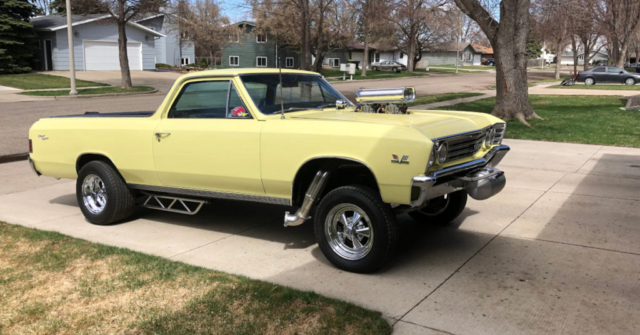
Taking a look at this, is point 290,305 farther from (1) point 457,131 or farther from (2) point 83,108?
(2) point 83,108

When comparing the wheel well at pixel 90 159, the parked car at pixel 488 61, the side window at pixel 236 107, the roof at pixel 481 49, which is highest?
the roof at pixel 481 49

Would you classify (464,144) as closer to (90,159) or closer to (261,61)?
(90,159)

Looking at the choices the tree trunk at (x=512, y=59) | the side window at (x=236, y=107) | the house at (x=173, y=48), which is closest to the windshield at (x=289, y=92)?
the side window at (x=236, y=107)

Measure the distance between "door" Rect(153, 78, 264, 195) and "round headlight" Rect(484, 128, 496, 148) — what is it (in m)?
2.28

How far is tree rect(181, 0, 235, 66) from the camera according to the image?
55.3 m

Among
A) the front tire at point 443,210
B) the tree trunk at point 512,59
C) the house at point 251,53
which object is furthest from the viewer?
the house at point 251,53

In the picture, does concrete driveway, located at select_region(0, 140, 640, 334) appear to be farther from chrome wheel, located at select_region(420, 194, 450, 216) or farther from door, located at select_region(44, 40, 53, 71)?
door, located at select_region(44, 40, 53, 71)

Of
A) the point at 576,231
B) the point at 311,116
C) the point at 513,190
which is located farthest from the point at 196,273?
the point at 513,190

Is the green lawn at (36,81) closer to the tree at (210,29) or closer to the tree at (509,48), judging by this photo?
the tree at (210,29)

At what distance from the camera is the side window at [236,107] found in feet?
18.0

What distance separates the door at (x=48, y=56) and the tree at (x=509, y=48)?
3465 cm

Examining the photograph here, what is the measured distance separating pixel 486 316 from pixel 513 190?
4433 mm

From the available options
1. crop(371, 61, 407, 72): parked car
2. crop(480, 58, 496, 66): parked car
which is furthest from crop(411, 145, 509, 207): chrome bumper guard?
crop(480, 58, 496, 66): parked car

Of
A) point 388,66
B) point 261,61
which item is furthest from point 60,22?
point 388,66
